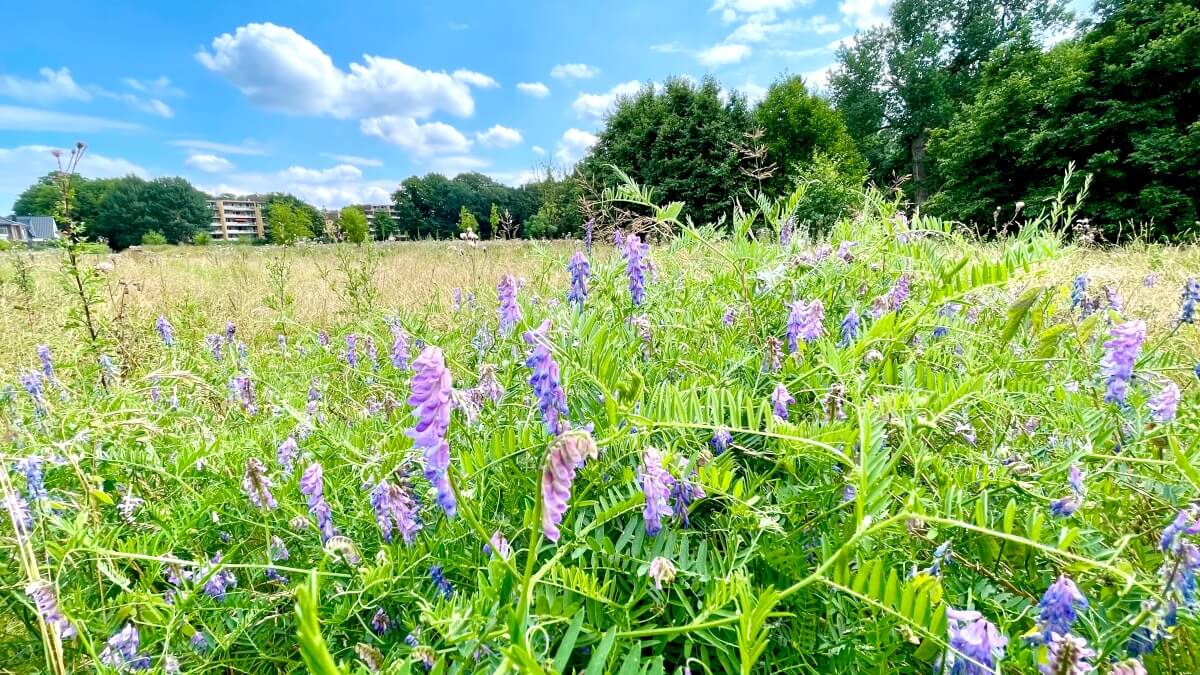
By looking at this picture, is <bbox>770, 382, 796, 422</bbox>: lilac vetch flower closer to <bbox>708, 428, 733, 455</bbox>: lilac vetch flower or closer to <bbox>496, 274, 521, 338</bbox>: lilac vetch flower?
<bbox>708, 428, 733, 455</bbox>: lilac vetch flower

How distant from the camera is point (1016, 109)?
14852 mm

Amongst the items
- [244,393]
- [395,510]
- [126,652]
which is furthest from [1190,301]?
[244,393]

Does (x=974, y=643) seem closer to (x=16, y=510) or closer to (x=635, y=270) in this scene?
(x=635, y=270)

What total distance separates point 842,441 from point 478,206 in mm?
54645

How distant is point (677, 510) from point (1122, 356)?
80cm

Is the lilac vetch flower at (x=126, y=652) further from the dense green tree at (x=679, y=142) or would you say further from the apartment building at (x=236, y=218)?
the apartment building at (x=236, y=218)

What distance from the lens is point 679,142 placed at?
1658 centimetres

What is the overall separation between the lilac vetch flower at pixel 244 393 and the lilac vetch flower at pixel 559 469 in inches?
66.2

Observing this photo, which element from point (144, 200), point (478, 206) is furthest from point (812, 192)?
point (144, 200)

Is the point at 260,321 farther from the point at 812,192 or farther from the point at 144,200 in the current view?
the point at 144,200

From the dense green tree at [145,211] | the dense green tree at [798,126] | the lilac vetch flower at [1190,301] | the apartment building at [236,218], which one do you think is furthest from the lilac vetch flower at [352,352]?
the apartment building at [236,218]

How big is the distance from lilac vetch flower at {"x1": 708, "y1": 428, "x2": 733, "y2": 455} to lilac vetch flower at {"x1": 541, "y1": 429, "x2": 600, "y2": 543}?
1.90 feet

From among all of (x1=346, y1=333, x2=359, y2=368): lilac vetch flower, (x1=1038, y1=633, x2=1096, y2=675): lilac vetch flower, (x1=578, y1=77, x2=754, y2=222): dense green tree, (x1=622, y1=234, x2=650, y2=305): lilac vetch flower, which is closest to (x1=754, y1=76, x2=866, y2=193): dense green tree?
(x1=578, y1=77, x2=754, y2=222): dense green tree

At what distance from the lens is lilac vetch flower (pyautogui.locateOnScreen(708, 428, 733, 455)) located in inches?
38.6
